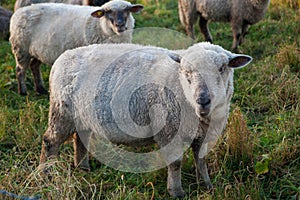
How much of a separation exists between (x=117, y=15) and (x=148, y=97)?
219 centimetres

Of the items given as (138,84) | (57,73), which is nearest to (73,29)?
(57,73)

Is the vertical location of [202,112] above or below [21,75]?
above

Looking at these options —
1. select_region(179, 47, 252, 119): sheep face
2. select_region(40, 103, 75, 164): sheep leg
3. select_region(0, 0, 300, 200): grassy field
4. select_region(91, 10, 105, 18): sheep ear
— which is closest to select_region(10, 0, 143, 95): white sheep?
select_region(91, 10, 105, 18): sheep ear

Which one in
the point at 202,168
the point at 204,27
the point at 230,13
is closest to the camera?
the point at 202,168

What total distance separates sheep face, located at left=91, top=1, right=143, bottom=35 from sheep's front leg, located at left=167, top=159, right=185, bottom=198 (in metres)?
2.26

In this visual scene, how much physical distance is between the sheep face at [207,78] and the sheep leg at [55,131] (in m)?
1.04

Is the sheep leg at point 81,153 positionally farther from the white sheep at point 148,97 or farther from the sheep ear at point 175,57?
the sheep ear at point 175,57

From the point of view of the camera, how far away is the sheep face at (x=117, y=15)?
17.8 ft

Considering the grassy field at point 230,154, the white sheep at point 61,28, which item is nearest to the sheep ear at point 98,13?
the white sheep at point 61,28

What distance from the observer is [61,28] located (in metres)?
5.75

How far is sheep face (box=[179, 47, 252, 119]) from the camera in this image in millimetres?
3127

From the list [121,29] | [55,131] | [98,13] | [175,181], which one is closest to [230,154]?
[175,181]

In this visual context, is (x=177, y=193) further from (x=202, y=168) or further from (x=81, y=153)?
(x=81, y=153)

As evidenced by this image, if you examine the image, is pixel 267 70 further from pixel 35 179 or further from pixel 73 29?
pixel 35 179
